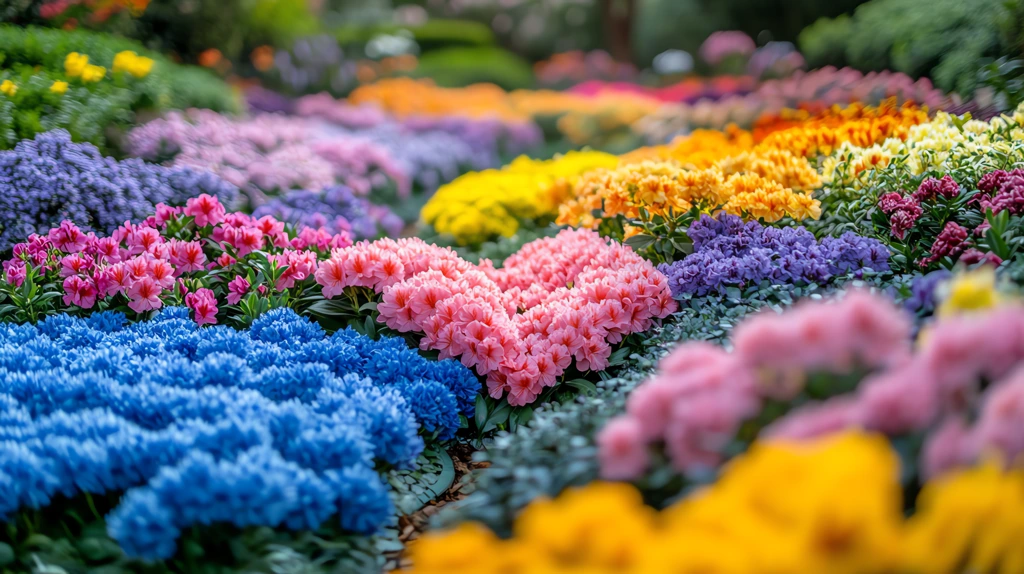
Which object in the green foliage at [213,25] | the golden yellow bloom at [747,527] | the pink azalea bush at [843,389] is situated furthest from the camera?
the green foliage at [213,25]

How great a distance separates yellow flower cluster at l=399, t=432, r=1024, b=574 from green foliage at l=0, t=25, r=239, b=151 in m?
3.97

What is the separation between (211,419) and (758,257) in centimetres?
220

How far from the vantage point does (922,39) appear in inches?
214

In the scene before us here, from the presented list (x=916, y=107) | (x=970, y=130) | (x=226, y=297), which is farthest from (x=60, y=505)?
(x=916, y=107)

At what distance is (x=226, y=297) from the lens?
127 inches

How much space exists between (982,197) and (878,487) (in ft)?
7.75

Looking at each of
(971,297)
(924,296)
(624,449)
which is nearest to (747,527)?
(624,449)

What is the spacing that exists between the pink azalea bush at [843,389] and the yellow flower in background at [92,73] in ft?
14.7

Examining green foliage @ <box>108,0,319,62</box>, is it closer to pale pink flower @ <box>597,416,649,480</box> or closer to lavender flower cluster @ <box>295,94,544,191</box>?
lavender flower cluster @ <box>295,94,544,191</box>

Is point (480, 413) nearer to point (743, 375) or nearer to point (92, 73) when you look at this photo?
point (743, 375)

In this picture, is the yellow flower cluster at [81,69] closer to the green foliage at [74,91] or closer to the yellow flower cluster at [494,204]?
the green foliage at [74,91]

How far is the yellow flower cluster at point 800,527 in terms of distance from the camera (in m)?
1.11

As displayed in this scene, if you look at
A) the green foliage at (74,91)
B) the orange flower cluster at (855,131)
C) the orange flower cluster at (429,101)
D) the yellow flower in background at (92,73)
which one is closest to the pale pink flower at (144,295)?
the green foliage at (74,91)

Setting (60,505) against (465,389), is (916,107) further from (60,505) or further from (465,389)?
(60,505)
